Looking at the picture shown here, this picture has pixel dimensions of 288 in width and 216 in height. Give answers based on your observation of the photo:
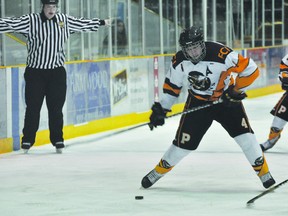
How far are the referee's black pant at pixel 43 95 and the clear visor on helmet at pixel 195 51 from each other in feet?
10.4

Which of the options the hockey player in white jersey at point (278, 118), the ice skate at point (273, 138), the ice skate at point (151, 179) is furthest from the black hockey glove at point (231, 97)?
the ice skate at point (273, 138)

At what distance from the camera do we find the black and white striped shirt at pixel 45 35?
950cm

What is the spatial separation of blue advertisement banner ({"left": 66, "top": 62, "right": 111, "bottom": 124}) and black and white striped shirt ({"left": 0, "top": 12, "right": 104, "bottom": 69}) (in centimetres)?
154

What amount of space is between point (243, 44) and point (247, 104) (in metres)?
2.91

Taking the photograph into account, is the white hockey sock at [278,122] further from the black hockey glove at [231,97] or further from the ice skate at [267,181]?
the black hockey glove at [231,97]

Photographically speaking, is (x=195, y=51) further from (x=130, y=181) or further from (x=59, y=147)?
(x=59, y=147)

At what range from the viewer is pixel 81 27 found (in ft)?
31.9

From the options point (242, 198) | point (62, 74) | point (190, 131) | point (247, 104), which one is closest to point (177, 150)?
point (190, 131)

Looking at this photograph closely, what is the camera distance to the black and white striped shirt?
9.50 metres

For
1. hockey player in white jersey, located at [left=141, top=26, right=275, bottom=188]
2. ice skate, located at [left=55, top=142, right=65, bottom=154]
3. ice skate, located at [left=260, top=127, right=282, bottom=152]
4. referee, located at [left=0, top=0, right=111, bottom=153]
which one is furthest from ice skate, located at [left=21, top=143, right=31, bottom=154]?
hockey player in white jersey, located at [left=141, top=26, right=275, bottom=188]

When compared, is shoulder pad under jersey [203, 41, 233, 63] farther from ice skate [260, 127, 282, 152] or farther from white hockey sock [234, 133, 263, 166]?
ice skate [260, 127, 282, 152]

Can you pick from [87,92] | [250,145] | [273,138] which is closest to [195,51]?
[250,145]

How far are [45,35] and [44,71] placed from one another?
351 millimetres

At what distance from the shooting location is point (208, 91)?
6746mm
